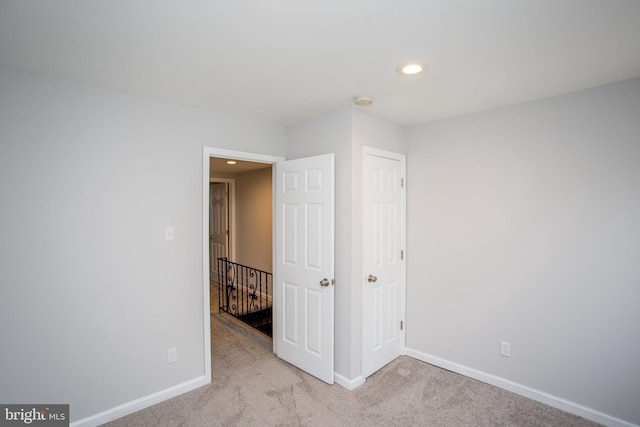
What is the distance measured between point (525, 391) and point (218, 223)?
5.67 metres

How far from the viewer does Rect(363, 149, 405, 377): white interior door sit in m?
2.79

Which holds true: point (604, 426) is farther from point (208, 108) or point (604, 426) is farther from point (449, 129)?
point (208, 108)

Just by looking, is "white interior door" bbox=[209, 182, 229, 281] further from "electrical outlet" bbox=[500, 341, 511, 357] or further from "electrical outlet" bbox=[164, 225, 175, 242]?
"electrical outlet" bbox=[500, 341, 511, 357]

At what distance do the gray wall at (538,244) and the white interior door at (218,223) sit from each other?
421 centimetres

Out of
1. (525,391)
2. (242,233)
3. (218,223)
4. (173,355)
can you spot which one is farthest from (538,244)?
(218,223)

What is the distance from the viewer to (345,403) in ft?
7.93

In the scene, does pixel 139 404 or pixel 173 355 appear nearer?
pixel 139 404

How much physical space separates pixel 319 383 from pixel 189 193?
198 centimetres

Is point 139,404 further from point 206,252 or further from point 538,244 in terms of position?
point 538,244

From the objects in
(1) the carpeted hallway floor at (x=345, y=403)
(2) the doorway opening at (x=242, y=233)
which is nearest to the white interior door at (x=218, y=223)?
(2) the doorway opening at (x=242, y=233)

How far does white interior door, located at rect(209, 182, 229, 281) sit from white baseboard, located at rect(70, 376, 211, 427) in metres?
3.75

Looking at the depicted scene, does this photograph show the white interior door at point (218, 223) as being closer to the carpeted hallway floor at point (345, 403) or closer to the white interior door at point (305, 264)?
the white interior door at point (305, 264)

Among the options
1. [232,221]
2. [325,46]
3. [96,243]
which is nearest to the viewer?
[325,46]

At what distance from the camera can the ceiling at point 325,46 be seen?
134cm
